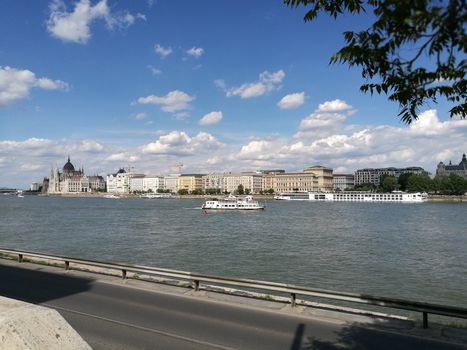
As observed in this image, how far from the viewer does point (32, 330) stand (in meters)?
4.70

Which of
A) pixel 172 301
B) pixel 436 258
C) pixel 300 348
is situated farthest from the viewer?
pixel 436 258

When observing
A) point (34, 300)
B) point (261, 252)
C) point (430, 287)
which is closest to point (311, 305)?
point (34, 300)

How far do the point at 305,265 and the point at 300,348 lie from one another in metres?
21.4

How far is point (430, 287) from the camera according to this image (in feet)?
78.4

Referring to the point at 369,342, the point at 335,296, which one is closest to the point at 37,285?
the point at 335,296

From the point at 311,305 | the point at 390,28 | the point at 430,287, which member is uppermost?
the point at 390,28

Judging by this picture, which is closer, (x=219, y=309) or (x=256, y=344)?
(x=256, y=344)

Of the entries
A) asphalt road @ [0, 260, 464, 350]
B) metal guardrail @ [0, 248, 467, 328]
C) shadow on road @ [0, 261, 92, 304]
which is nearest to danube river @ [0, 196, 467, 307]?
metal guardrail @ [0, 248, 467, 328]

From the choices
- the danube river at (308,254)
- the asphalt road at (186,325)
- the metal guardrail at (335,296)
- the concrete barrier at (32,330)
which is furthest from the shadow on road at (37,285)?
the danube river at (308,254)

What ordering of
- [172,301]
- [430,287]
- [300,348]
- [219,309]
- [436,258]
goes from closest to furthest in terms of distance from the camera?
[300,348] → [219,309] → [172,301] → [430,287] → [436,258]

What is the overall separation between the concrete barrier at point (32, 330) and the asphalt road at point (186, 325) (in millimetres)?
4431

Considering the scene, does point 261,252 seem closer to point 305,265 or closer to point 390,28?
point 305,265

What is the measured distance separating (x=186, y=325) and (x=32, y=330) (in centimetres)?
651

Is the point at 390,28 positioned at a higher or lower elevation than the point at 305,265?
higher
